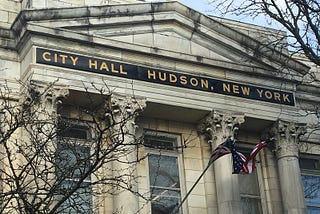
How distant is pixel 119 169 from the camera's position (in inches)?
880

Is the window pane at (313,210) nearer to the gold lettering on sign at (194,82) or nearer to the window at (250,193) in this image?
the window at (250,193)

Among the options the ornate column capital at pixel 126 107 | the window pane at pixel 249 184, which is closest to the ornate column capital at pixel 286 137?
the window pane at pixel 249 184

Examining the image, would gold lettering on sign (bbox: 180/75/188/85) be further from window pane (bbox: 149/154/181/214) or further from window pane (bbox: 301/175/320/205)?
window pane (bbox: 301/175/320/205)

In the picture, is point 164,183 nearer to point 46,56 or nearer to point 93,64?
point 93,64

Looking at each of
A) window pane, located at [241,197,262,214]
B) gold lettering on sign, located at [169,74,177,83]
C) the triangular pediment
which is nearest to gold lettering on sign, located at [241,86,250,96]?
the triangular pediment

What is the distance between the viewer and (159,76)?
24422mm

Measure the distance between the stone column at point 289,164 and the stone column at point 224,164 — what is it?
5.81 feet

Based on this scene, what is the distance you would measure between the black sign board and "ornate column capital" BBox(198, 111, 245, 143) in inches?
33.3

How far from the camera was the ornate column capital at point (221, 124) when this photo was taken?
24.9 metres

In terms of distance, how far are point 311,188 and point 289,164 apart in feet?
6.82

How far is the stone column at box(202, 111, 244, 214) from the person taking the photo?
23797 millimetres

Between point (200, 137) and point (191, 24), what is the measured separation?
3838 millimetres

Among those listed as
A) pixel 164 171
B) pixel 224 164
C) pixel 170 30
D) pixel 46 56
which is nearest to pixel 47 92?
pixel 46 56

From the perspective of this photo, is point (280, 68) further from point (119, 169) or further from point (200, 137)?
point (119, 169)
